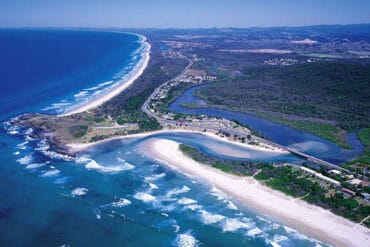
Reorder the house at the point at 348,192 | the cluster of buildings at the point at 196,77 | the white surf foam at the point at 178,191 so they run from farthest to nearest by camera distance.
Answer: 1. the cluster of buildings at the point at 196,77
2. the white surf foam at the point at 178,191
3. the house at the point at 348,192

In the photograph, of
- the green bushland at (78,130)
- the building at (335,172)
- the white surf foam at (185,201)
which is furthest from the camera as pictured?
the green bushland at (78,130)

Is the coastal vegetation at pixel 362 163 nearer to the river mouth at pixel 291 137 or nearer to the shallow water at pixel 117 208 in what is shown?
the river mouth at pixel 291 137

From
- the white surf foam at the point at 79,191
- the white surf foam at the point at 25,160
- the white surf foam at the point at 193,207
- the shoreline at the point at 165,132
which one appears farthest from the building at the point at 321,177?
the white surf foam at the point at 25,160

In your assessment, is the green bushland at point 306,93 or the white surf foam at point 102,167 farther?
the green bushland at point 306,93

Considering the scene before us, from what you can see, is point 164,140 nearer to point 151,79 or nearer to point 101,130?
point 101,130

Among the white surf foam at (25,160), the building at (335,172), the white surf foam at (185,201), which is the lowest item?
the white surf foam at (185,201)

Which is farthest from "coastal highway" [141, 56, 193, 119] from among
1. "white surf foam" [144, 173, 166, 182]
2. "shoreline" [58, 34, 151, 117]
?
"white surf foam" [144, 173, 166, 182]

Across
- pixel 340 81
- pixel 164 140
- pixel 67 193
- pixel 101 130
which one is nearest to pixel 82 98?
pixel 101 130
